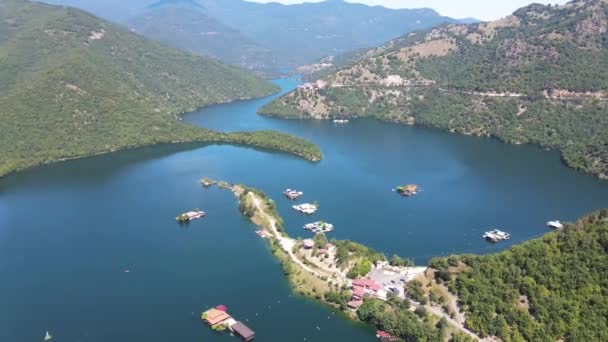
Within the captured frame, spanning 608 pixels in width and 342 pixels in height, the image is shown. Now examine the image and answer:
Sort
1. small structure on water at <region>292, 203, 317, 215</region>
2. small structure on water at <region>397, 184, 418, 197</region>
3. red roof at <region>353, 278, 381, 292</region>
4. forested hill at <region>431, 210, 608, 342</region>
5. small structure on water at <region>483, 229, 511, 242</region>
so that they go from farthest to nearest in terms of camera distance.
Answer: small structure on water at <region>397, 184, 418, 197</region> < small structure on water at <region>292, 203, 317, 215</region> < small structure on water at <region>483, 229, 511, 242</region> < red roof at <region>353, 278, 381, 292</region> < forested hill at <region>431, 210, 608, 342</region>

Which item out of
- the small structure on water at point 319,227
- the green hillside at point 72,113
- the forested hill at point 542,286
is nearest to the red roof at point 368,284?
the forested hill at point 542,286

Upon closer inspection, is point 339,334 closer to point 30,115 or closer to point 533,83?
point 30,115

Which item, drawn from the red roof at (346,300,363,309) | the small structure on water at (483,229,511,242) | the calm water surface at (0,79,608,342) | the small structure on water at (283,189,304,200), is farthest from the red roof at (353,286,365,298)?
the small structure on water at (283,189,304,200)

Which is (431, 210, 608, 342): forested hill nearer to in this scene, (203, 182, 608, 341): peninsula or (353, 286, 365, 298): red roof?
(203, 182, 608, 341): peninsula

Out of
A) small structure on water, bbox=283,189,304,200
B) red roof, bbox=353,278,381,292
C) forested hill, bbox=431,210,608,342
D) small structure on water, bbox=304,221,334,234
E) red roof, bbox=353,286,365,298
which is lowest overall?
small structure on water, bbox=283,189,304,200

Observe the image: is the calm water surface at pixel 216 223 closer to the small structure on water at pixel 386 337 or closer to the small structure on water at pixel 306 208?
the small structure on water at pixel 386 337

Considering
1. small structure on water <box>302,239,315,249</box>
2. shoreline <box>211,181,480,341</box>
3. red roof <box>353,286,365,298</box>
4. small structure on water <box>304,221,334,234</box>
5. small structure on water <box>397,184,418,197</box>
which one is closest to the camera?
shoreline <box>211,181,480,341</box>

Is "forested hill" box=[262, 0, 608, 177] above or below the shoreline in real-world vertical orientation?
above

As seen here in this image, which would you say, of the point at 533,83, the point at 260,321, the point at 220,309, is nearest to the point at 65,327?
the point at 220,309
